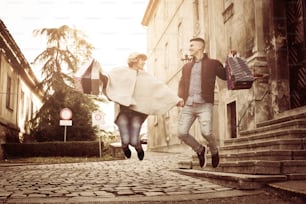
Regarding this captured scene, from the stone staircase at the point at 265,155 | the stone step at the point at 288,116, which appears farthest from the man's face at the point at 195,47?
the stone step at the point at 288,116

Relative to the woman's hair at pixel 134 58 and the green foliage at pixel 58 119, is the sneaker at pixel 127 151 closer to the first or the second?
the green foliage at pixel 58 119

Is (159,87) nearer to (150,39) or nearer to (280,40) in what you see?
(150,39)

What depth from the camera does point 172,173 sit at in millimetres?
10938

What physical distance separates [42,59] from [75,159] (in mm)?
3617

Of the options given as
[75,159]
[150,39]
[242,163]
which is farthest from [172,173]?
[150,39]

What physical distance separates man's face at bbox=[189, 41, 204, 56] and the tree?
3.30 ft

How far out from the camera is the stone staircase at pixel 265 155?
26.0 feet

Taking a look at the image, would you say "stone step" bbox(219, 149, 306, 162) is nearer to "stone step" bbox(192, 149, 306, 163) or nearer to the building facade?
"stone step" bbox(192, 149, 306, 163)

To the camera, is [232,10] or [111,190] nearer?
[232,10]

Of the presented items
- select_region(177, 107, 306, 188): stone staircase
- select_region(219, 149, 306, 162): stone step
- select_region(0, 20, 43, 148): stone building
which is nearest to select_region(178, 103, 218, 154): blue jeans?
select_region(0, 20, 43, 148): stone building

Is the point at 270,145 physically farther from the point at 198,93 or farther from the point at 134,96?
the point at 134,96

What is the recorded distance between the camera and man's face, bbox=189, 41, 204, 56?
12.9 feet

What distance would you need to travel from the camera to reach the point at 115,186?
8797mm

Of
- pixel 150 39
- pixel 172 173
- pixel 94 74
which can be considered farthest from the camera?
pixel 172 173
